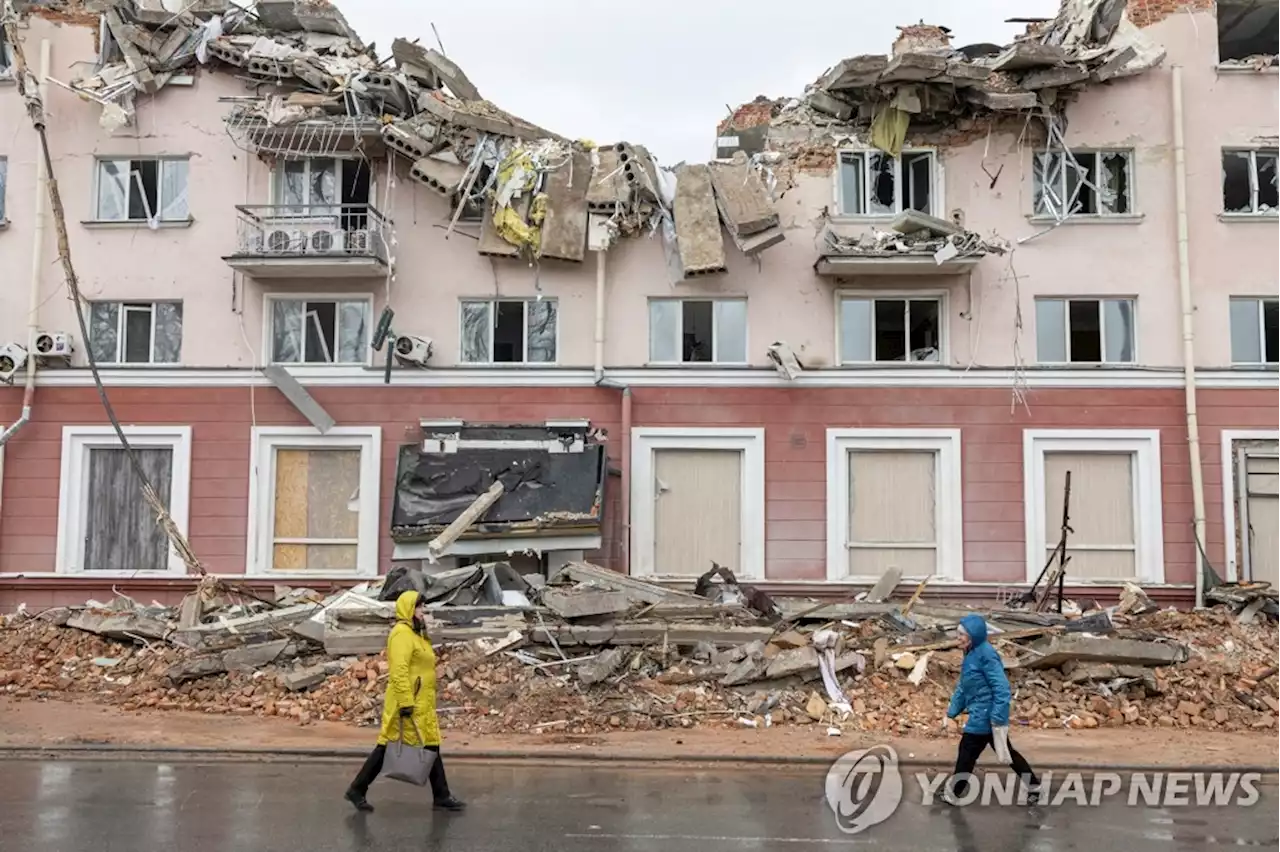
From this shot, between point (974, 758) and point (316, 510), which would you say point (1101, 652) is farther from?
point (316, 510)

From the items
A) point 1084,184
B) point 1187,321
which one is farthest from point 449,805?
point 1084,184

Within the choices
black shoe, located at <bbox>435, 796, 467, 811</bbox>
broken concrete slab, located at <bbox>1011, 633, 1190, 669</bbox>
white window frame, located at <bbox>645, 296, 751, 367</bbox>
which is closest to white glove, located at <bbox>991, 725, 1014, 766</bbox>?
black shoe, located at <bbox>435, 796, 467, 811</bbox>

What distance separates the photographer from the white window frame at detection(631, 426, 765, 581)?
17641 millimetres

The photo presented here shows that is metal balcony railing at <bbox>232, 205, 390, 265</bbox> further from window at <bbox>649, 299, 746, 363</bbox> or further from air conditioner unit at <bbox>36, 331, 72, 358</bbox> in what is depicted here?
window at <bbox>649, 299, 746, 363</bbox>

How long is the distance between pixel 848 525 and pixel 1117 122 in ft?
26.9

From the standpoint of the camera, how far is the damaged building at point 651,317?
690 inches

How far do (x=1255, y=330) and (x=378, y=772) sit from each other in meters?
16.1

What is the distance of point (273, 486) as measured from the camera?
1803cm

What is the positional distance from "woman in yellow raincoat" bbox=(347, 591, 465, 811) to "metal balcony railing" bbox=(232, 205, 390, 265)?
416 inches

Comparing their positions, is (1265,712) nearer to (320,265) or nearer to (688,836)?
(688,836)

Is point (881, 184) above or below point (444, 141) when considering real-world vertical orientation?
below

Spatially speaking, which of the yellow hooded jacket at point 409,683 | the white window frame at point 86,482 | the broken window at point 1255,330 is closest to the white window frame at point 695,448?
the white window frame at point 86,482

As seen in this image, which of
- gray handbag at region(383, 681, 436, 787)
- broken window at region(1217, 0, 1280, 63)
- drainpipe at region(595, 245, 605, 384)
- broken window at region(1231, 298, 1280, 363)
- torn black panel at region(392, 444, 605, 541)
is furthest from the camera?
broken window at region(1217, 0, 1280, 63)

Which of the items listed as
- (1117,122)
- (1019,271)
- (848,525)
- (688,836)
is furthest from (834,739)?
(1117,122)
